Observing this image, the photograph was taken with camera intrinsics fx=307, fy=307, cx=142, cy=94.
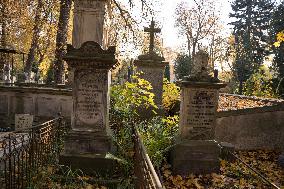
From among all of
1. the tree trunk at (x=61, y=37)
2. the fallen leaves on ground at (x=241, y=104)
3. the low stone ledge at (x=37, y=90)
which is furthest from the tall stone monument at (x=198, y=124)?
the tree trunk at (x=61, y=37)

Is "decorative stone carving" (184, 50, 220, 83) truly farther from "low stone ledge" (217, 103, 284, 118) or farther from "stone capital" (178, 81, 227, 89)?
"low stone ledge" (217, 103, 284, 118)

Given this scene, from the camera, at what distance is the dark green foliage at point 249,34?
3384cm

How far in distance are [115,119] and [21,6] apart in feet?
49.2

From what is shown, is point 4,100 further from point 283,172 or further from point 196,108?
point 283,172

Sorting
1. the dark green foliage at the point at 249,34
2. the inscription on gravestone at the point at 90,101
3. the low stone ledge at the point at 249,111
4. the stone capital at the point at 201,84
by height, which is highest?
the dark green foliage at the point at 249,34

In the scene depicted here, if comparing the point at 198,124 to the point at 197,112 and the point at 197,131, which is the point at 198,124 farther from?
the point at 197,112

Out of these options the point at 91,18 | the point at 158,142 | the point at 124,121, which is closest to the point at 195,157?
the point at 158,142

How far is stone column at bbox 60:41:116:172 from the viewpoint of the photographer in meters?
6.58

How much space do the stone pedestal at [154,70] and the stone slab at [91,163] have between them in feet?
17.8

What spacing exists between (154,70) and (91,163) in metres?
5.99

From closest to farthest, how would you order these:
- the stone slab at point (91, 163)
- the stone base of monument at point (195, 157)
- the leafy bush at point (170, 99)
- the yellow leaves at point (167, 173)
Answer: the stone slab at point (91, 163)
the yellow leaves at point (167, 173)
the stone base of monument at point (195, 157)
the leafy bush at point (170, 99)

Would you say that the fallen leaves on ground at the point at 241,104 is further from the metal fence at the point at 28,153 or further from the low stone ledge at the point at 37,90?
the low stone ledge at the point at 37,90

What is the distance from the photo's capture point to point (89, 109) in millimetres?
6855

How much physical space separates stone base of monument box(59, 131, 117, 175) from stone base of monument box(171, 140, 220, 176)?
1668mm
